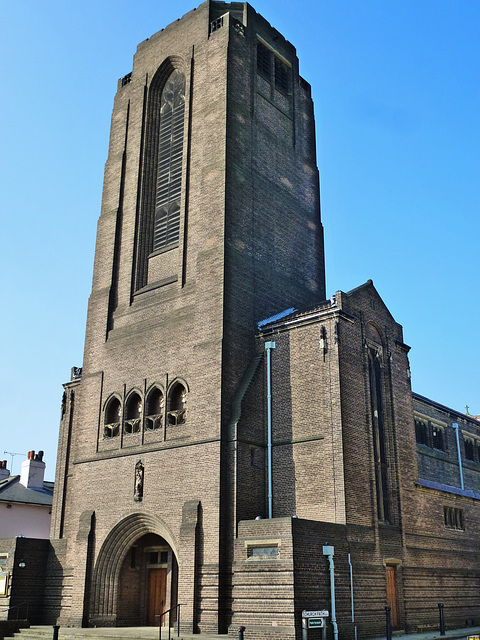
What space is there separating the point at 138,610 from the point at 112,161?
1929cm

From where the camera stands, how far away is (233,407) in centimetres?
2345

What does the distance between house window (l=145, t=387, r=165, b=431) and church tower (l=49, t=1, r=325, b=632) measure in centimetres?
8

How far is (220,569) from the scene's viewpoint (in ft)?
68.3

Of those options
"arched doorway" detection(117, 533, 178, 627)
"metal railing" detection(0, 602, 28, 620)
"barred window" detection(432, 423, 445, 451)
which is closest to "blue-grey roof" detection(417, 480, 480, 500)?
"barred window" detection(432, 423, 445, 451)

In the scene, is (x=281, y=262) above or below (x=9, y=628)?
above

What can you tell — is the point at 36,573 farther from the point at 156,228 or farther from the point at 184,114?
the point at 184,114

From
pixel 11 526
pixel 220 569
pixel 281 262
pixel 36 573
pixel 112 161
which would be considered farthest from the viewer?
pixel 11 526

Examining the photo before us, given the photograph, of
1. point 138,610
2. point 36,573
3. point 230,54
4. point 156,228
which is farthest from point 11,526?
point 230,54

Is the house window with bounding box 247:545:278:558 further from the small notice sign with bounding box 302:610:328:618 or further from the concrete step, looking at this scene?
the concrete step

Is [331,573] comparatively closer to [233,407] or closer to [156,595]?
[233,407]

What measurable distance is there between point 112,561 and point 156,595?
1.96m

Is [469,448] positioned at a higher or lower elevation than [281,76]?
lower

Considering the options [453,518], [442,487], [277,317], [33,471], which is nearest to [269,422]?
[277,317]

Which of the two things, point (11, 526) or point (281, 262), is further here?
point (11, 526)
